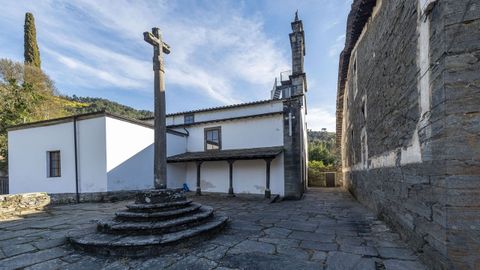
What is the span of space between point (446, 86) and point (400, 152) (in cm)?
187

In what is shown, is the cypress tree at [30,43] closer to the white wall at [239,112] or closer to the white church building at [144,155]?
the white church building at [144,155]

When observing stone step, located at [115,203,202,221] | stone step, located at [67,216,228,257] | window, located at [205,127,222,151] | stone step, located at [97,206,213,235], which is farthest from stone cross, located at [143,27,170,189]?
Result: window, located at [205,127,222,151]

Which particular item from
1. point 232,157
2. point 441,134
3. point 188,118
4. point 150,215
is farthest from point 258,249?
point 188,118

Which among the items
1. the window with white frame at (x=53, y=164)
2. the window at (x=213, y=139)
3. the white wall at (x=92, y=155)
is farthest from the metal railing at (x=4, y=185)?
the window at (x=213, y=139)

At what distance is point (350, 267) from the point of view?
3.15 m

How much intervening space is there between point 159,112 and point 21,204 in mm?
6866

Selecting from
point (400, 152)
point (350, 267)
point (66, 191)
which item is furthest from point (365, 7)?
point (66, 191)

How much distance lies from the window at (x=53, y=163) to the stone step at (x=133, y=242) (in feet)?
26.0

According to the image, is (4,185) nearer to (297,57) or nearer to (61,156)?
(61,156)

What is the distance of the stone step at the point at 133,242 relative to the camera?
3.78 meters

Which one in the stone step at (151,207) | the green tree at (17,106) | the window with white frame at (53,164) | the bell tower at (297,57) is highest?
the bell tower at (297,57)

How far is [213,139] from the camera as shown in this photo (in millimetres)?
13227

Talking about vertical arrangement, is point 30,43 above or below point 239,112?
above

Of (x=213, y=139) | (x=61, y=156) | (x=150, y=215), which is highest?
(x=213, y=139)
